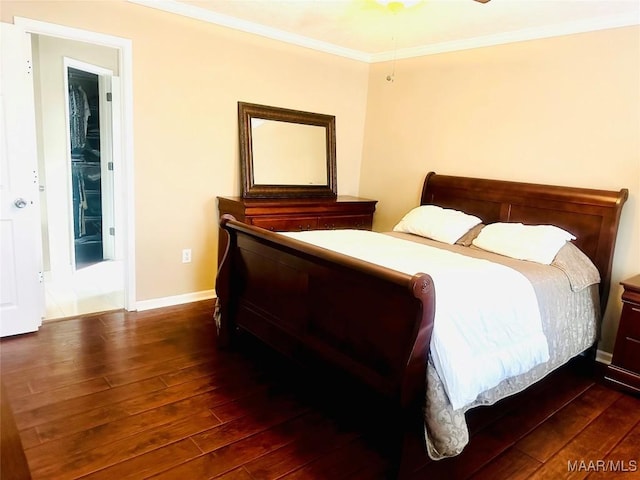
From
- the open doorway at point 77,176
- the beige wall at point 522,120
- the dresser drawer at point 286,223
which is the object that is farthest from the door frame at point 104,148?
the beige wall at point 522,120

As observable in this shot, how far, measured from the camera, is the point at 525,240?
2.93 meters

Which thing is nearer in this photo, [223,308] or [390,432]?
[390,432]

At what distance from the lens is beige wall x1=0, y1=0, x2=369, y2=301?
129 inches

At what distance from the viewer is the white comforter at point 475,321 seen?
1.82 metres

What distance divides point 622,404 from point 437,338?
1.66 metres

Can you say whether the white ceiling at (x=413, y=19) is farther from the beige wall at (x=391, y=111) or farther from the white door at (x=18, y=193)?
the white door at (x=18, y=193)

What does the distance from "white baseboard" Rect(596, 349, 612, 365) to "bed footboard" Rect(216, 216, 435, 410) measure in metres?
2.03

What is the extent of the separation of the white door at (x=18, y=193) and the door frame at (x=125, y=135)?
0.28 m

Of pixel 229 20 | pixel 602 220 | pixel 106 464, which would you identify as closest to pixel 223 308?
pixel 106 464

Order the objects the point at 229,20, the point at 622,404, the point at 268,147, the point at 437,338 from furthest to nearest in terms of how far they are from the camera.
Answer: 1. the point at 268,147
2. the point at 229,20
3. the point at 622,404
4. the point at 437,338

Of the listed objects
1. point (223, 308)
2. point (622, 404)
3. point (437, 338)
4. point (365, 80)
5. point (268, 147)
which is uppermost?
point (365, 80)

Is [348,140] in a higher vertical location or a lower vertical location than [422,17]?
lower

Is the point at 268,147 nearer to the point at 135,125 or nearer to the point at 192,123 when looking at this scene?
the point at 192,123

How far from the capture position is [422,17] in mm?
3221
